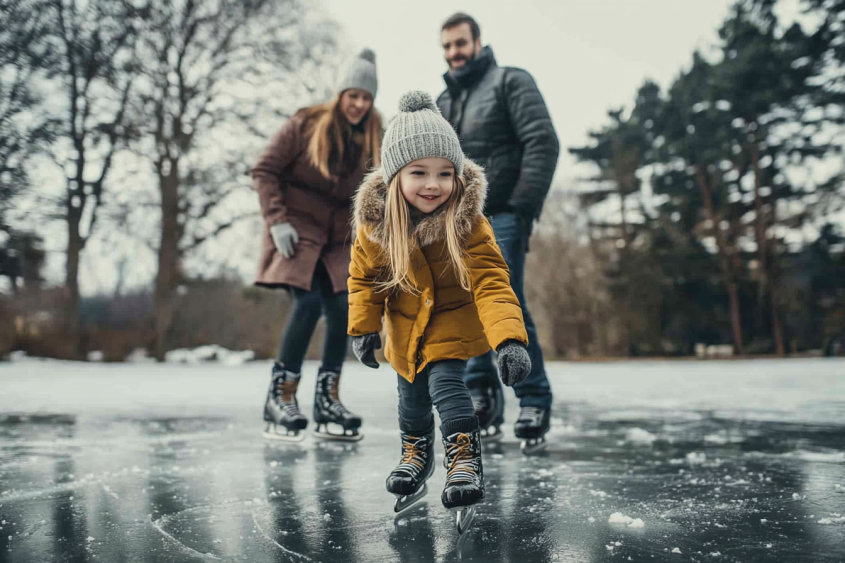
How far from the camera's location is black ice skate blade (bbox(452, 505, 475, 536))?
6.14ft

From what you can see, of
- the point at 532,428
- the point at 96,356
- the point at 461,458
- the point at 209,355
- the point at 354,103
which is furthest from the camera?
the point at 209,355

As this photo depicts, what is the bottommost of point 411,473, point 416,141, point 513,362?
Answer: point 411,473

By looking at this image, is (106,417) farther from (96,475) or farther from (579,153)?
(579,153)

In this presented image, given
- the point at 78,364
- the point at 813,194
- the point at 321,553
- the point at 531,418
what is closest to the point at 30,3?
the point at 78,364

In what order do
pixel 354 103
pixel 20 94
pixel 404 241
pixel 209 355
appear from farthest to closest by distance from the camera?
1. pixel 209 355
2. pixel 20 94
3. pixel 354 103
4. pixel 404 241

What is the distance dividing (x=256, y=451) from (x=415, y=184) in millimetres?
1728

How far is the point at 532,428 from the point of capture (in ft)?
10.6

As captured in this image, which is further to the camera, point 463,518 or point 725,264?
point 725,264

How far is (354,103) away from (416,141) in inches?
66.5

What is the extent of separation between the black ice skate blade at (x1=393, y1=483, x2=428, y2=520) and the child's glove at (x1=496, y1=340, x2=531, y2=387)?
0.47 m

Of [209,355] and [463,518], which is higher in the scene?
[209,355]

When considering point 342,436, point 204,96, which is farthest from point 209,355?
point 342,436

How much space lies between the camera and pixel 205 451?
3385 mm

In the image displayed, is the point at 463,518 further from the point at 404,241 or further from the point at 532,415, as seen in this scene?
the point at 532,415
